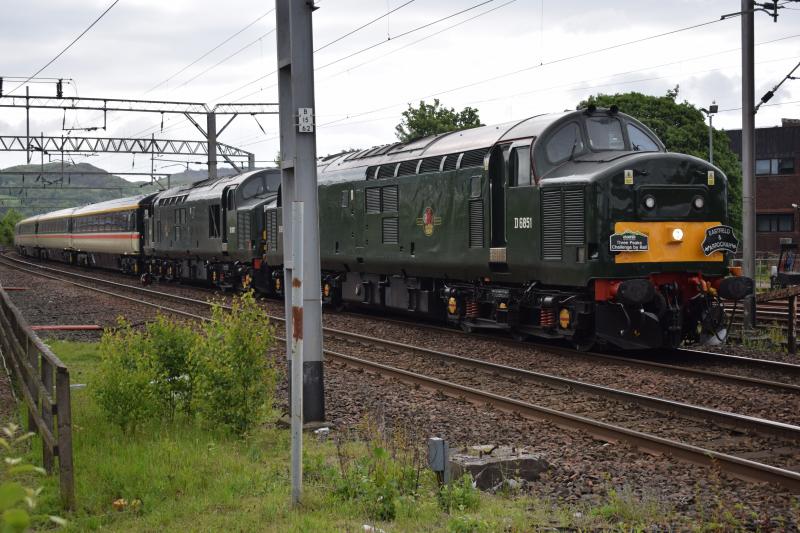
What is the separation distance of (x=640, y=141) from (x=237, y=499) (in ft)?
34.2

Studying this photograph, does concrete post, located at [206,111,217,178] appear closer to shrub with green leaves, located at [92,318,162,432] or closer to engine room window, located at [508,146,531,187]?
engine room window, located at [508,146,531,187]

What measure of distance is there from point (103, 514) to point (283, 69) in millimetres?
5315

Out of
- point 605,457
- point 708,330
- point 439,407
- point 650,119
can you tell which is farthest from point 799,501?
point 650,119

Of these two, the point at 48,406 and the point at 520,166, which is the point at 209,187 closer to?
the point at 520,166

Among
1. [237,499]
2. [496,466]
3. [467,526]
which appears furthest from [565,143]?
[467,526]

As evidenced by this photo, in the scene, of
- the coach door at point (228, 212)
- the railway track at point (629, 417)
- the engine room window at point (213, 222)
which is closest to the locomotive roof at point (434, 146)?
the railway track at point (629, 417)

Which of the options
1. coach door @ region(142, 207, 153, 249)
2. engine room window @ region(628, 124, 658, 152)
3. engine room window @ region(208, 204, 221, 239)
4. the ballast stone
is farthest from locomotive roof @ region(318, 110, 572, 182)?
coach door @ region(142, 207, 153, 249)

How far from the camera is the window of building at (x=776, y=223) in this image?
52281mm

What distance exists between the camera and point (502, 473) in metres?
7.22

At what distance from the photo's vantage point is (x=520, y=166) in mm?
14516

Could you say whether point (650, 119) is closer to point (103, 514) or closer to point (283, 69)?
point (283, 69)

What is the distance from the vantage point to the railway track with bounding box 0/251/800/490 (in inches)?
308

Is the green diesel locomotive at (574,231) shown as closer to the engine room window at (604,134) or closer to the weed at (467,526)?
the engine room window at (604,134)

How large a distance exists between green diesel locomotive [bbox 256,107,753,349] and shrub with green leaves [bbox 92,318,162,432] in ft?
22.2
